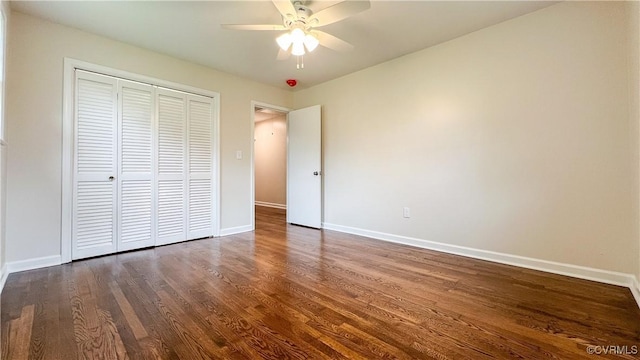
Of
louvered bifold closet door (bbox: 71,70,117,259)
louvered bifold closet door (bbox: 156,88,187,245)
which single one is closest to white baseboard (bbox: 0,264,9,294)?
louvered bifold closet door (bbox: 71,70,117,259)

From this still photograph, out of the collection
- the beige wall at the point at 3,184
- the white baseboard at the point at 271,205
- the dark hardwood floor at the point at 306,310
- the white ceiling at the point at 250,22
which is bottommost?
the dark hardwood floor at the point at 306,310

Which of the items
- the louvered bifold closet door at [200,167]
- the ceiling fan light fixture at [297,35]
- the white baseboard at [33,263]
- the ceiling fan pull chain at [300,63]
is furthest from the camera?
the louvered bifold closet door at [200,167]

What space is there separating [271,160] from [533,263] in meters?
5.69

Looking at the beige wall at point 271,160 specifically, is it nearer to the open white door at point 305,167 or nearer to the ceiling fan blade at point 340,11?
the open white door at point 305,167

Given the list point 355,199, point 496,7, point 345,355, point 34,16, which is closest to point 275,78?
point 355,199

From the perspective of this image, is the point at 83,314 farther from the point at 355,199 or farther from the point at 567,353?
the point at 355,199

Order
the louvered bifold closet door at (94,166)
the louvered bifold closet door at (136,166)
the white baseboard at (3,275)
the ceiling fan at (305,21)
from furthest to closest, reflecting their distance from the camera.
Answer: the louvered bifold closet door at (136,166) < the louvered bifold closet door at (94,166) < the white baseboard at (3,275) < the ceiling fan at (305,21)

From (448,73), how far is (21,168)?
4328 millimetres

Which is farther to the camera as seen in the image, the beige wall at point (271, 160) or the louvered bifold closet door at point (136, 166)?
the beige wall at point (271, 160)

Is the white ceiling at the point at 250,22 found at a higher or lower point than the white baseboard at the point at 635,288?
higher

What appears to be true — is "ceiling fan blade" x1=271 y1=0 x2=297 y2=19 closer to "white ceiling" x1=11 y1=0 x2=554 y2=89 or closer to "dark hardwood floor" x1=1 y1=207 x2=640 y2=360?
"white ceiling" x1=11 y1=0 x2=554 y2=89

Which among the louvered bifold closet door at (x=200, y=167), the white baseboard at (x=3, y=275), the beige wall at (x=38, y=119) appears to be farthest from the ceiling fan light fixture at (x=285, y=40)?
the white baseboard at (x=3, y=275)

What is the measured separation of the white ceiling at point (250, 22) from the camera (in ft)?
7.57

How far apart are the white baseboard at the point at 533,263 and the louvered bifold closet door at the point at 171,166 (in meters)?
2.67
